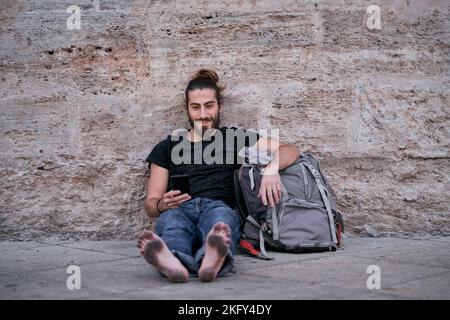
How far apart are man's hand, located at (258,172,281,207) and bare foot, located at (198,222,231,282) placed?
2.23 feet

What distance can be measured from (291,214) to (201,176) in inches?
23.4

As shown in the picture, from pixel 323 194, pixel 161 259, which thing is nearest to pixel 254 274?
pixel 161 259

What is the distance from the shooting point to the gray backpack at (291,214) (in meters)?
3.58

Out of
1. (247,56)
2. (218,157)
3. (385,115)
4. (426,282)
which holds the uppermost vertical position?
(247,56)

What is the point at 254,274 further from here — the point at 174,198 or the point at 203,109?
the point at 203,109

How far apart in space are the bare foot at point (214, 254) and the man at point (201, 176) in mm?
185

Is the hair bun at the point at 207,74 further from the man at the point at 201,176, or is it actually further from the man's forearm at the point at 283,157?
the man's forearm at the point at 283,157

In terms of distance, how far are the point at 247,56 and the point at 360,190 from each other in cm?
119

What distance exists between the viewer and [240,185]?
3.73 m

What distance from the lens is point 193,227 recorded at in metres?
3.41

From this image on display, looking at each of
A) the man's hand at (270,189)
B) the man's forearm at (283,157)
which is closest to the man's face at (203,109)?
the man's forearm at (283,157)
